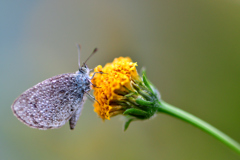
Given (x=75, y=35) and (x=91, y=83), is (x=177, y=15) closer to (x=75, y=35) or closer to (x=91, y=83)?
(x=75, y=35)

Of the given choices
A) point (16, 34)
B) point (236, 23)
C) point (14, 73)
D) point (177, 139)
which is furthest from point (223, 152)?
point (16, 34)

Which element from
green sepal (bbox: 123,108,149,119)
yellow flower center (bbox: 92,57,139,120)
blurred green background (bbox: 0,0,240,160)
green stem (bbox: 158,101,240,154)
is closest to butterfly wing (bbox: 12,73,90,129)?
yellow flower center (bbox: 92,57,139,120)

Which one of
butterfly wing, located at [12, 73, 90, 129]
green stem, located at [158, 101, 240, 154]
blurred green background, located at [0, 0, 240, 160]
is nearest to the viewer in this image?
green stem, located at [158, 101, 240, 154]

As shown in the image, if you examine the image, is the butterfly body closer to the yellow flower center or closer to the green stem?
the yellow flower center

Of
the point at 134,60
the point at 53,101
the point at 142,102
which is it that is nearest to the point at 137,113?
the point at 142,102

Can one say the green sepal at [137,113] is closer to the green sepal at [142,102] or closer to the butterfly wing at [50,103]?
the green sepal at [142,102]

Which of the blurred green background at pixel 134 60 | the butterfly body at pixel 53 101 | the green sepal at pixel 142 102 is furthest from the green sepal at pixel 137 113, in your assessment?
the blurred green background at pixel 134 60
